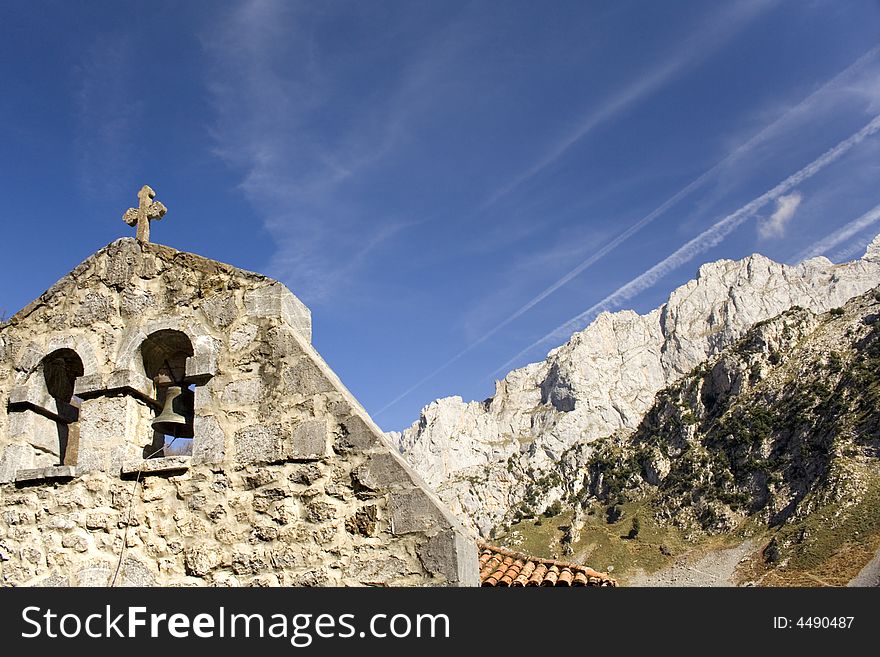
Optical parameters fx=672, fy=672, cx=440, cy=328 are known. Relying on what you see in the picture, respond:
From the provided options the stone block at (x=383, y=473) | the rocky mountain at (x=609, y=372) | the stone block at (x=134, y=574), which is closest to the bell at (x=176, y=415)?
the stone block at (x=134, y=574)

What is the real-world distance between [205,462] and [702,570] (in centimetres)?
6606

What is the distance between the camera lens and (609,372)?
13512 centimetres

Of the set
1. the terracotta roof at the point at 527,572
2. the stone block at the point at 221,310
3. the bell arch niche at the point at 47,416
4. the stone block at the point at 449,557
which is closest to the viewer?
the stone block at the point at 449,557

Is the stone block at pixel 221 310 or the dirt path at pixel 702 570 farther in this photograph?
the dirt path at pixel 702 570

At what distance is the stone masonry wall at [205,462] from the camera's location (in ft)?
14.9

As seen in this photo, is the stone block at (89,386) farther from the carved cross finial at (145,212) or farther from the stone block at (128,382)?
the carved cross finial at (145,212)

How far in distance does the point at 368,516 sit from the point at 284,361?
4.51ft

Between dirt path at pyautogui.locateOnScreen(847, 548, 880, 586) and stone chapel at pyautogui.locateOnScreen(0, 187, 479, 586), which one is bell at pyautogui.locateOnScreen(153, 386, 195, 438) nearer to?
stone chapel at pyautogui.locateOnScreen(0, 187, 479, 586)

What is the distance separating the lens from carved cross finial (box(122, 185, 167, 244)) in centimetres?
613

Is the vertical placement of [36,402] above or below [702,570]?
below

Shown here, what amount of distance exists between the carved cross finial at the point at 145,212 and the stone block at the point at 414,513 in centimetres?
343
